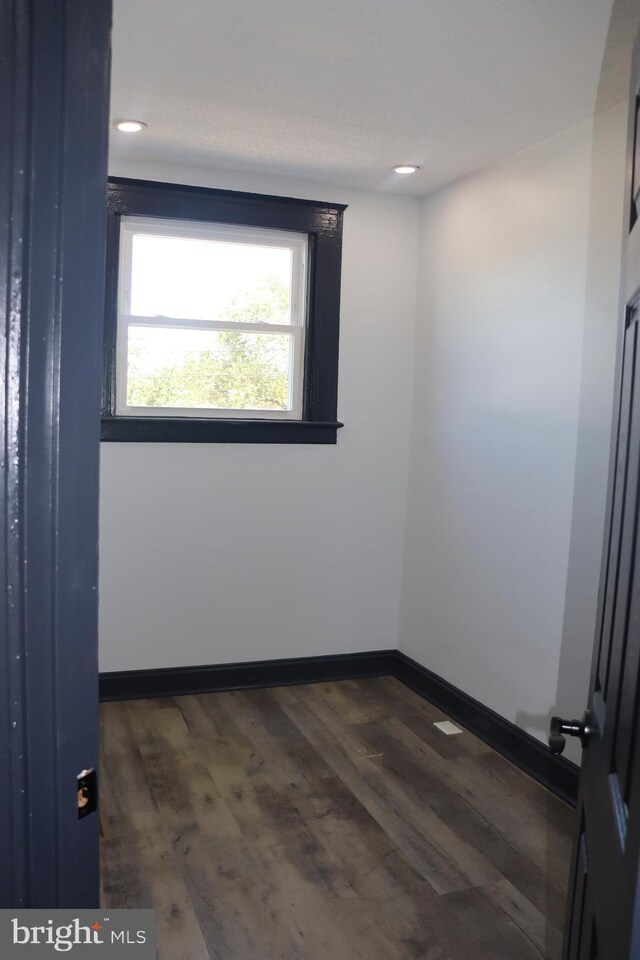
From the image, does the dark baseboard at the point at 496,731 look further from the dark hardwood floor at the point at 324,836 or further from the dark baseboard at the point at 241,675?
the dark baseboard at the point at 241,675

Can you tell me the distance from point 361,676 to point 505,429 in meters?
1.66

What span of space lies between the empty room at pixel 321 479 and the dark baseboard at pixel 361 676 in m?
0.02

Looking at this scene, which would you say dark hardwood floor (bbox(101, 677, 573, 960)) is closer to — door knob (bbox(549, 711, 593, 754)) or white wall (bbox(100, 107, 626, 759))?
white wall (bbox(100, 107, 626, 759))

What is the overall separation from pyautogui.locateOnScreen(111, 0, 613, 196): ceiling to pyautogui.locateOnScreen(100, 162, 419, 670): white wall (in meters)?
0.56

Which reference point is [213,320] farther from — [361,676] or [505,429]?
[361,676]

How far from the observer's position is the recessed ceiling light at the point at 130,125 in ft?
10.5

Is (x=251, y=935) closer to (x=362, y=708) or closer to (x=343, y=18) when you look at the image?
(x=362, y=708)

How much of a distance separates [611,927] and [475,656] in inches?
109

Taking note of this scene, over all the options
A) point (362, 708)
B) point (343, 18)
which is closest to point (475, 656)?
point (362, 708)

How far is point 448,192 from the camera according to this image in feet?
12.9

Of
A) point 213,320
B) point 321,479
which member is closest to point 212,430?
point 213,320

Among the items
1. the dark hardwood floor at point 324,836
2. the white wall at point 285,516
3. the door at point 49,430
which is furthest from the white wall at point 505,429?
the door at point 49,430

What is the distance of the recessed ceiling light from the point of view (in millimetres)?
3195

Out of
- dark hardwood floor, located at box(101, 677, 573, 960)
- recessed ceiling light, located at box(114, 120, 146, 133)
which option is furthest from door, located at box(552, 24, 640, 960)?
recessed ceiling light, located at box(114, 120, 146, 133)
